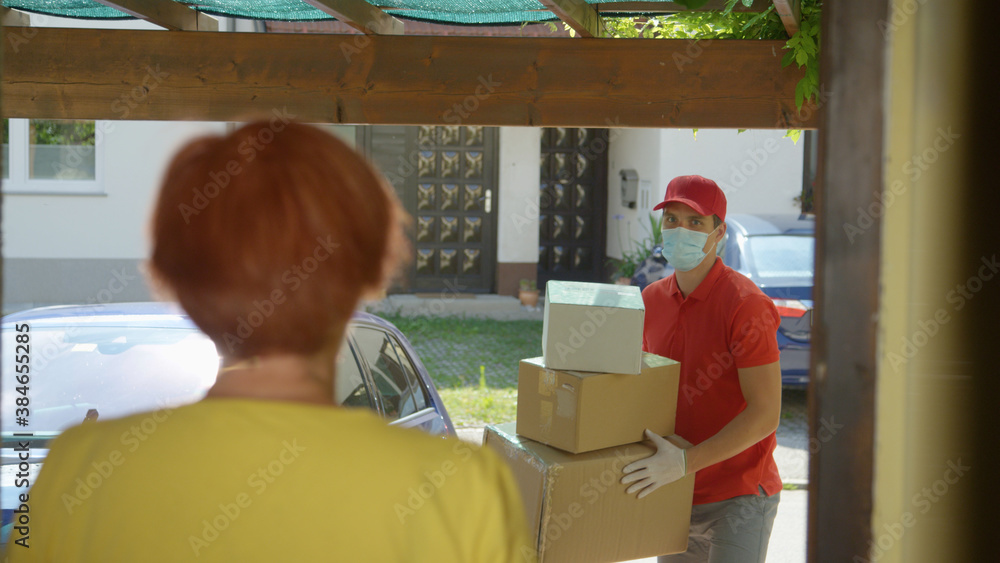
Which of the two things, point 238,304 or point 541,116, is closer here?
point 238,304

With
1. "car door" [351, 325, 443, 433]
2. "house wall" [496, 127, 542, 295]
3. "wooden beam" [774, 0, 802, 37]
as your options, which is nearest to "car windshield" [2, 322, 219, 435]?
"car door" [351, 325, 443, 433]

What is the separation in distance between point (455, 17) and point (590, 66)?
0.92 m

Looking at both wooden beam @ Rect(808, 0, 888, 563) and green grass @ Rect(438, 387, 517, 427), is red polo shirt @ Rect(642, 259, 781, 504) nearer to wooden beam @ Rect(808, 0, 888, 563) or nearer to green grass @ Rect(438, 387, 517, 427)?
wooden beam @ Rect(808, 0, 888, 563)

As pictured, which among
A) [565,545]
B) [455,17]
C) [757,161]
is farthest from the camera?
[757,161]

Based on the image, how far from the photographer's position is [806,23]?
308cm

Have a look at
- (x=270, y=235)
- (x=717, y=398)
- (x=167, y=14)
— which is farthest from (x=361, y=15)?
(x=270, y=235)

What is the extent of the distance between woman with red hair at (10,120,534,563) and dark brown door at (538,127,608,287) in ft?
40.0

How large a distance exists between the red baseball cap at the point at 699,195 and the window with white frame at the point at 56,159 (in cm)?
962

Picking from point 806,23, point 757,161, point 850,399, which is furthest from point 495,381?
point 850,399

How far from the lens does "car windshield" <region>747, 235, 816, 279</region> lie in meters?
7.39

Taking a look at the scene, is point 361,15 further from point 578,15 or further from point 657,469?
point 657,469

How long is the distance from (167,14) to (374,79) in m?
0.85

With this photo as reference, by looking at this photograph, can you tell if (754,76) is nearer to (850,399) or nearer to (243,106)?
(243,106)

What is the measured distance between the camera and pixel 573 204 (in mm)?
13492
